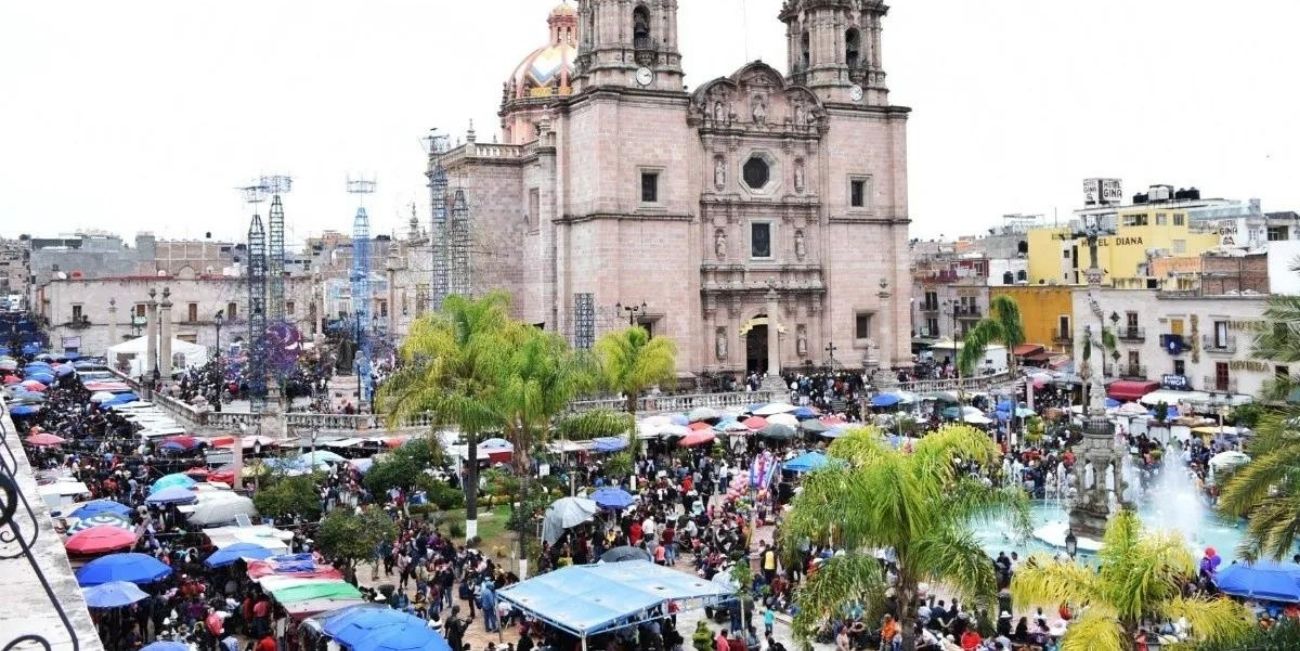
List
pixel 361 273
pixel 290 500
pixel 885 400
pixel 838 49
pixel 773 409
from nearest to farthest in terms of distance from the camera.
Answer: pixel 290 500 < pixel 773 409 < pixel 885 400 < pixel 838 49 < pixel 361 273

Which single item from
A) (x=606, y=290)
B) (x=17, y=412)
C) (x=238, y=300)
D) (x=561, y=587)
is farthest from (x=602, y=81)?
(x=238, y=300)

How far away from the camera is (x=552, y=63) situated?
6462cm

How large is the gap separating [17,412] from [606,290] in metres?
19.4

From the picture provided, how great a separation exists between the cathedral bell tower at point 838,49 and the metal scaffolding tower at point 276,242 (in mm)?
20882

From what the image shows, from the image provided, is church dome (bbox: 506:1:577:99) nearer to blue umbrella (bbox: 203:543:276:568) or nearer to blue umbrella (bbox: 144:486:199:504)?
blue umbrella (bbox: 144:486:199:504)

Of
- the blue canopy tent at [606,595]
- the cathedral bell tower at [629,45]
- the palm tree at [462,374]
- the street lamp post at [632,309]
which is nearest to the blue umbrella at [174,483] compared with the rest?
the palm tree at [462,374]

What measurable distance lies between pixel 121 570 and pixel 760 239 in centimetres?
3446

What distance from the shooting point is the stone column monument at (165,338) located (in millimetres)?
46812

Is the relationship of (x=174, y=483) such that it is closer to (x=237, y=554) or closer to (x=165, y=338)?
(x=237, y=554)

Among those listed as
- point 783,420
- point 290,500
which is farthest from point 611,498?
point 783,420

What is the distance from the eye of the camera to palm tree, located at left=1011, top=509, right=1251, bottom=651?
11594 millimetres

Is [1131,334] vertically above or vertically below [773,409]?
above

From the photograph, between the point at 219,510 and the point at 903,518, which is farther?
the point at 219,510

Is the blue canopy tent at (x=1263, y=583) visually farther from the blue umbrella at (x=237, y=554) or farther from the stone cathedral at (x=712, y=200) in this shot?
the stone cathedral at (x=712, y=200)
